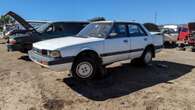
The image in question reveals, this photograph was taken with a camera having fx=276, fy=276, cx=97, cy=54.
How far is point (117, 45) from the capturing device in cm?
824

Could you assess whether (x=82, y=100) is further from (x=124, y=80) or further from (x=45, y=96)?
(x=124, y=80)

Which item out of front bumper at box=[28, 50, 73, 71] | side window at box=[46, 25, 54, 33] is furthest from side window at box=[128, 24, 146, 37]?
side window at box=[46, 25, 54, 33]

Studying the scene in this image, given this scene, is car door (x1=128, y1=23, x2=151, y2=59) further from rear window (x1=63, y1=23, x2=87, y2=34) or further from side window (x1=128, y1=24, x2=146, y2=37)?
rear window (x1=63, y1=23, x2=87, y2=34)

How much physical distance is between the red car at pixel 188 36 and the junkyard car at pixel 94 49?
836 centimetres

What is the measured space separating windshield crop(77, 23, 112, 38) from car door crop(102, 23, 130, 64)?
6.9 inches

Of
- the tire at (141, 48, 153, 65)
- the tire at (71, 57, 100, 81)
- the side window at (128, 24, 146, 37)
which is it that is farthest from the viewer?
the tire at (141, 48, 153, 65)

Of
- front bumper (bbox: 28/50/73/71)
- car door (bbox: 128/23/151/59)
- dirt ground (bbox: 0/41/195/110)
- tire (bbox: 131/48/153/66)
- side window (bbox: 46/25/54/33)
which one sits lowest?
dirt ground (bbox: 0/41/195/110)

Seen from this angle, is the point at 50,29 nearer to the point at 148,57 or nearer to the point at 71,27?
the point at 71,27

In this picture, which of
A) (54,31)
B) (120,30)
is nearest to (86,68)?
(120,30)

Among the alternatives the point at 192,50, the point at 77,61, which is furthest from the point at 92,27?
the point at 192,50

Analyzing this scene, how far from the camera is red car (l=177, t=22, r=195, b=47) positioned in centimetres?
1712

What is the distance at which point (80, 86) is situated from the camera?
23.4ft

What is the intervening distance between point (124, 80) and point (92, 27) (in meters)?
2.04

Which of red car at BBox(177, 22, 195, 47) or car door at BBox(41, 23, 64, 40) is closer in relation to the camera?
car door at BBox(41, 23, 64, 40)
